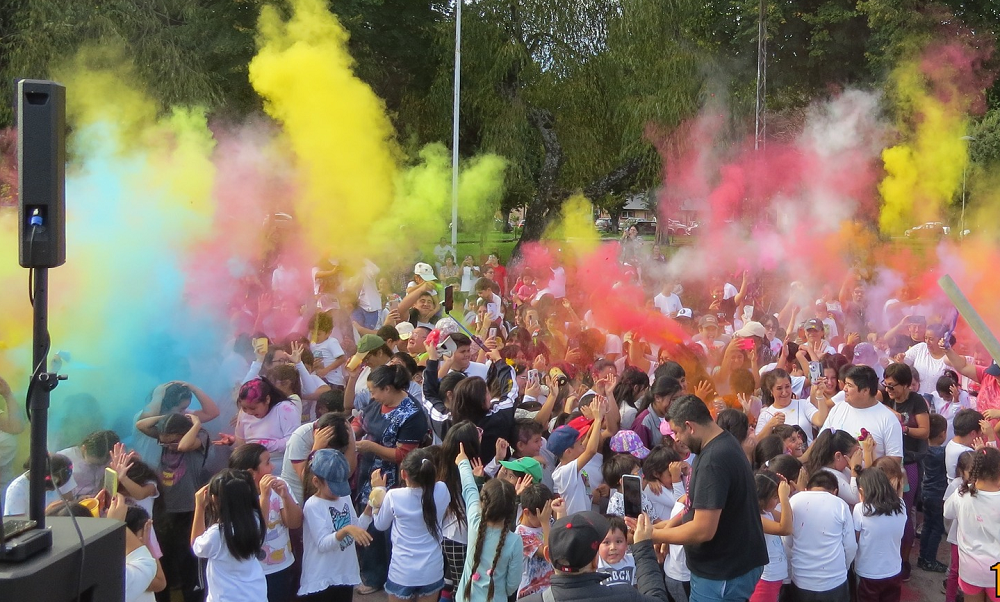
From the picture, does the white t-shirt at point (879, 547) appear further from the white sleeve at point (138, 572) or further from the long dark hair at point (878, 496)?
the white sleeve at point (138, 572)

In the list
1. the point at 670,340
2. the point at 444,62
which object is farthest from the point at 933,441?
the point at 444,62

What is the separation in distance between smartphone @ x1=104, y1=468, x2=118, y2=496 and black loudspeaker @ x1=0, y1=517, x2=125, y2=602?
206 centimetres

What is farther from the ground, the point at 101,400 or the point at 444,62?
the point at 444,62

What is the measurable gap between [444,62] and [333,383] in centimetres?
1504

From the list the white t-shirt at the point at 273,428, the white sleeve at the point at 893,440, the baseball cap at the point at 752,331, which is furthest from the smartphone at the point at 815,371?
the white t-shirt at the point at 273,428

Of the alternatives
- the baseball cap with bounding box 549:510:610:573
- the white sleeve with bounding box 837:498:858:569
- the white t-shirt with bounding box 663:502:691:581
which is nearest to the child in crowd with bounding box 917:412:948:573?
the white sleeve with bounding box 837:498:858:569

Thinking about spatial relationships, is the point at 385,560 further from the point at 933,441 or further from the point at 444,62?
the point at 444,62

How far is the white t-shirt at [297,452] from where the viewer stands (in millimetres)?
5125

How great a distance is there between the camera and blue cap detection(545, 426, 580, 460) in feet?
17.6

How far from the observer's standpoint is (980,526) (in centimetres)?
493

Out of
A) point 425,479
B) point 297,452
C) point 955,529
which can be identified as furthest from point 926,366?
point 297,452

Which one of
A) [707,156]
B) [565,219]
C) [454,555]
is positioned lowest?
[454,555]

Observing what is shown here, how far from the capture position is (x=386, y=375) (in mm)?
5512

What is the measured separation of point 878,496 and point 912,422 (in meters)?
1.69
